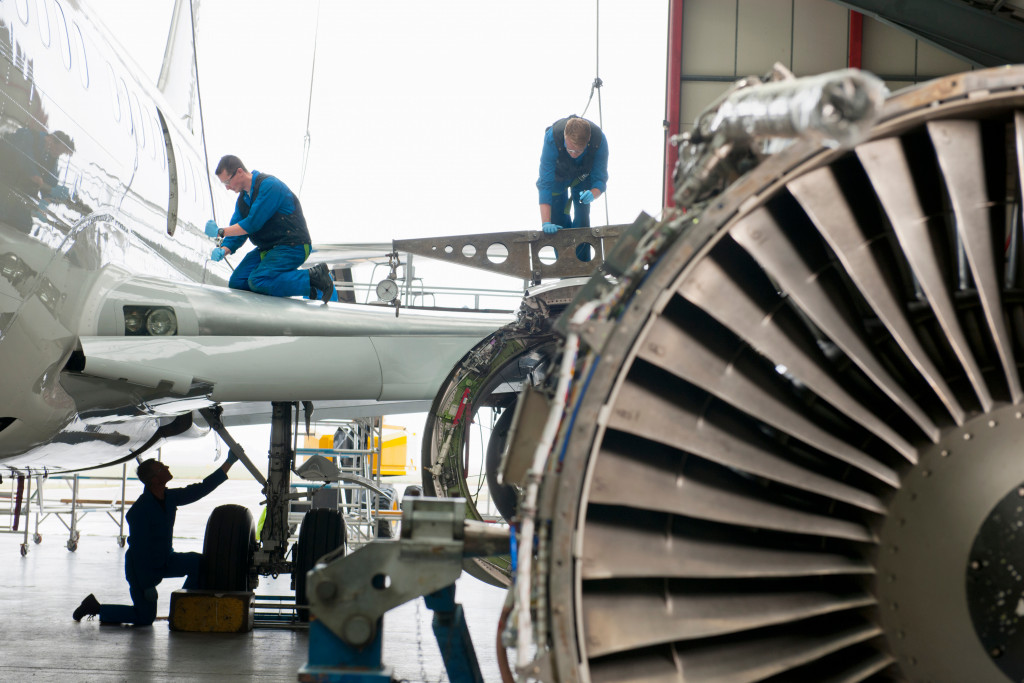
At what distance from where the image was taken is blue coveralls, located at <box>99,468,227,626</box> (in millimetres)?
7102

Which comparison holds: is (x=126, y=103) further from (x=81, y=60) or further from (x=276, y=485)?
(x=276, y=485)

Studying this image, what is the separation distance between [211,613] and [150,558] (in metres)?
0.67

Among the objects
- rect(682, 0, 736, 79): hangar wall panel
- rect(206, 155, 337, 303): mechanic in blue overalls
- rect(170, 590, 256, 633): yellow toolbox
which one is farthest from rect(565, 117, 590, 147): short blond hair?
rect(682, 0, 736, 79): hangar wall panel

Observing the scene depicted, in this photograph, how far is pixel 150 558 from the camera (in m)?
7.27

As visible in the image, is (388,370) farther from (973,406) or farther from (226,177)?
(973,406)

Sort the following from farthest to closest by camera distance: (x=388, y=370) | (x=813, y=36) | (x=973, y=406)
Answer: (x=813, y=36)
(x=388, y=370)
(x=973, y=406)

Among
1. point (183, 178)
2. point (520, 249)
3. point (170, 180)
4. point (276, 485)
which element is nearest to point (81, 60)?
point (170, 180)

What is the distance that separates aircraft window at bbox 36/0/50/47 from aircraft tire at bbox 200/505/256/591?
3.79 meters

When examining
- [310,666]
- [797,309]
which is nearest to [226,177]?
[310,666]

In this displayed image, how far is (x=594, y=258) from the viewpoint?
16.7 ft

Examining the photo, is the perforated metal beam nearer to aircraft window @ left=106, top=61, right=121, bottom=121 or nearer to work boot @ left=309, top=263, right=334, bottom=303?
work boot @ left=309, top=263, right=334, bottom=303

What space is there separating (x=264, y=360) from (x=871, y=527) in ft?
14.3

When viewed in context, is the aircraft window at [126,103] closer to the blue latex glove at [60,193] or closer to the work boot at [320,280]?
the blue latex glove at [60,193]

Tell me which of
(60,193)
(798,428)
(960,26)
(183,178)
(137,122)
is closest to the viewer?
(798,428)
